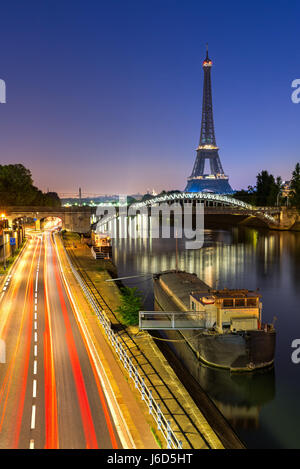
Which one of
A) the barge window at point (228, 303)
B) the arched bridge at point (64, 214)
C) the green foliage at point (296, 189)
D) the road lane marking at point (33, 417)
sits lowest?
the road lane marking at point (33, 417)

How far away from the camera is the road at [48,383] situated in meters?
15.6

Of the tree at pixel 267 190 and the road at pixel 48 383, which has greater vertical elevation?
the tree at pixel 267 190

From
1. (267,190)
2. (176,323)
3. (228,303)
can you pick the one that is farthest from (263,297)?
(267,190)

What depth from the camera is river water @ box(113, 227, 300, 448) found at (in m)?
22.1

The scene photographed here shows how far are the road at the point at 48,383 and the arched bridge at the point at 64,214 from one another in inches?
3343

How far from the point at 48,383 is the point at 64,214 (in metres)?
103

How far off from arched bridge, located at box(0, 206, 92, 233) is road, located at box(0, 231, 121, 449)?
3343 inches

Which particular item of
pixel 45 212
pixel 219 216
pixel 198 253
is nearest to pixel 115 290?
pixel 198 253

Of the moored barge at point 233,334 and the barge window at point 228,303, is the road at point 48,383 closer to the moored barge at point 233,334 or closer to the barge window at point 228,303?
the moored barge at point 233,334

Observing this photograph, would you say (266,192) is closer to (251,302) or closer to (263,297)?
(263,297)

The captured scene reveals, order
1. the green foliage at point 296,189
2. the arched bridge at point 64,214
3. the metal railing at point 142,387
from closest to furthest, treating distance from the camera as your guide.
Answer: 1. the metal railing at point 142,387
2. the arched bridge at point 64,214
3. the green foliage at point 296,189

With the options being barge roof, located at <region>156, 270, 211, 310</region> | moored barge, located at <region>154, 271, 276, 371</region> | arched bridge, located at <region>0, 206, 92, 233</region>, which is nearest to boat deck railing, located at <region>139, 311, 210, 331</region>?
moored barge, located at <region>154, 271, 276, 371</region>

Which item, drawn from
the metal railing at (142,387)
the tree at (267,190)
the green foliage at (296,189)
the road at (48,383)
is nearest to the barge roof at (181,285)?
the metal railing at (142,387)
